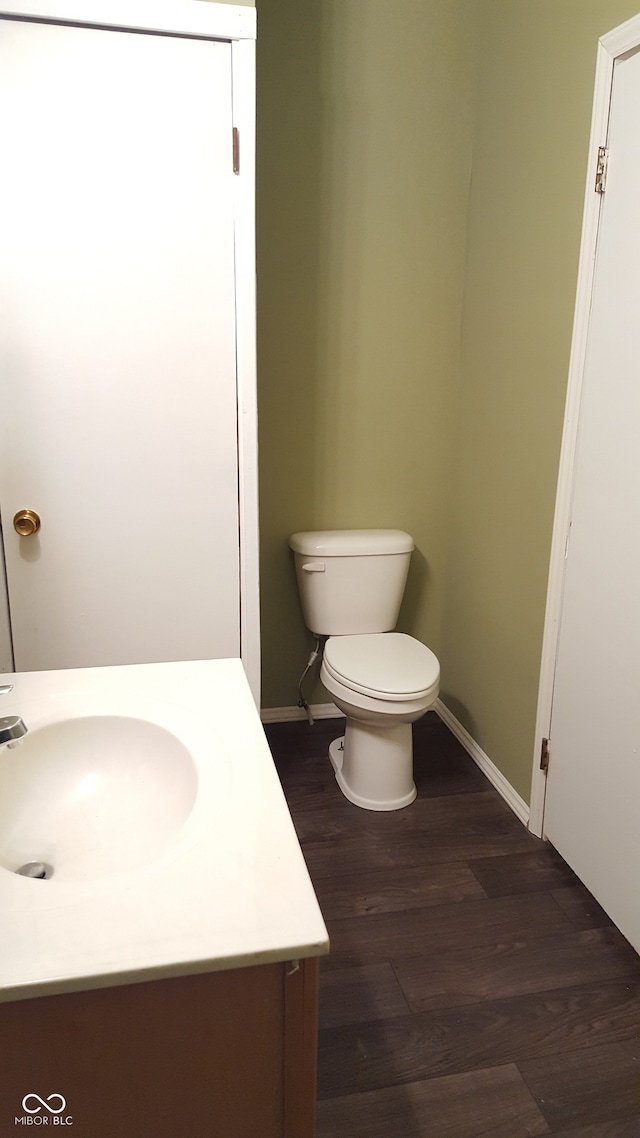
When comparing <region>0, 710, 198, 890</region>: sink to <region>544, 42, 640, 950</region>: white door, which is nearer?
<region>0, 710, 198, 890</region>: sink

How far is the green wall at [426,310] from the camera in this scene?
2.19 metres

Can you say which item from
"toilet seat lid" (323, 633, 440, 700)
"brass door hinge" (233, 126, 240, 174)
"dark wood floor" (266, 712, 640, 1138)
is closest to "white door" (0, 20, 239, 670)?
"brass door hinge" (233, 126, 240, 174)

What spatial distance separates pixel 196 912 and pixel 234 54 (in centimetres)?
186

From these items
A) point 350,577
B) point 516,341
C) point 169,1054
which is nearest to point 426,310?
point 516,341

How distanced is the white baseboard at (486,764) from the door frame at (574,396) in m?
0.08

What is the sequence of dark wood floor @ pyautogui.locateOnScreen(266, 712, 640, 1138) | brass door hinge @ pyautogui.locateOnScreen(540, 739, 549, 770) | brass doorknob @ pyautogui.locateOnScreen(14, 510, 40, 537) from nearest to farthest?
dark wood floor @ pyautogui.locateOnScreen(266, 712, 640, 1138)
brass doorknob @ pyautogui.locateOnScreen(14, 510, 40, 537)
brass door hinge @ pyautogui.locateOnScreen(540, 739, 549, 770)

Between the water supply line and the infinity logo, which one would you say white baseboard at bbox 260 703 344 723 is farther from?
the infinity logo

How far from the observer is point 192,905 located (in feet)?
2.53

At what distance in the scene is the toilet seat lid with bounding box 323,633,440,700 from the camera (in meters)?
2.22

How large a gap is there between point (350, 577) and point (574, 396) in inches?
38.0

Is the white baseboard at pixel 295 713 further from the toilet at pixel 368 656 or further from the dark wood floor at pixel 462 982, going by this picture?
the dark wood floor at pixel 462 982

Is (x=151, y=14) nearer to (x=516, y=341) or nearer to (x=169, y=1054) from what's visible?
(x=516, y=341)

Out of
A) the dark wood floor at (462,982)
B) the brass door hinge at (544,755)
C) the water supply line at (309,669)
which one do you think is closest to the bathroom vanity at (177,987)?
the dark wood floor at (462,982)

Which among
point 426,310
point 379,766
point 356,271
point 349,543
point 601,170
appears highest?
point 601,170
